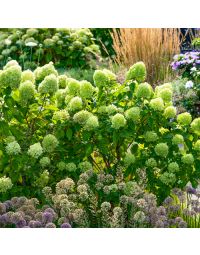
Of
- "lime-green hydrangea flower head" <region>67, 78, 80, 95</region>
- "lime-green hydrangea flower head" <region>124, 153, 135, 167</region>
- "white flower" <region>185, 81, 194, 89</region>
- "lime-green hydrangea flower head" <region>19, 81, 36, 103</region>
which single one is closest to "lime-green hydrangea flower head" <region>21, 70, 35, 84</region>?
"lime-green hydrangea flower head" <region>19, 81, 36, 103</region>

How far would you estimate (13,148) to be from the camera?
364 centimetres

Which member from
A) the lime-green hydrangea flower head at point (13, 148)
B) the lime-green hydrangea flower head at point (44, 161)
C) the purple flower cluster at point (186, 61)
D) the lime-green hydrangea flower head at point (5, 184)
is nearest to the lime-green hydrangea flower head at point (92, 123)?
the lime-green hydrangea flower head at point (44, 161)

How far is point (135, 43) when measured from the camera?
7723 millimetres

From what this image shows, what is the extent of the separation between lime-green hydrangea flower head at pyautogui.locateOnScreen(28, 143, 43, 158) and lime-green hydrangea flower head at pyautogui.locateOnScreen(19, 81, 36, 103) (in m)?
0.31

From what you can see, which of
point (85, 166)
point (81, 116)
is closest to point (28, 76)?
point (81, 116)

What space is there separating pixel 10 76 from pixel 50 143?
496 millimetres

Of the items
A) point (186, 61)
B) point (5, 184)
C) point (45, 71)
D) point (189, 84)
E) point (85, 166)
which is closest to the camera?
point (5, 184)

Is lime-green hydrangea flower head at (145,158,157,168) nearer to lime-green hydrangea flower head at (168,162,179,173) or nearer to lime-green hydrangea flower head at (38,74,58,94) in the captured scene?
lime-green hydrangea flower head at (168,162,179,173)

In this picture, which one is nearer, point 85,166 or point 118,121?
point 118,121

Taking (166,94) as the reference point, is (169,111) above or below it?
below

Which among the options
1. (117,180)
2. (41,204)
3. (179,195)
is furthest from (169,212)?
(41,204)

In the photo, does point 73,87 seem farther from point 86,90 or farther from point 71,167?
point 71,167

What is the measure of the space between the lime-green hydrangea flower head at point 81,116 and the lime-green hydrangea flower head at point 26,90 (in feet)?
1.03
